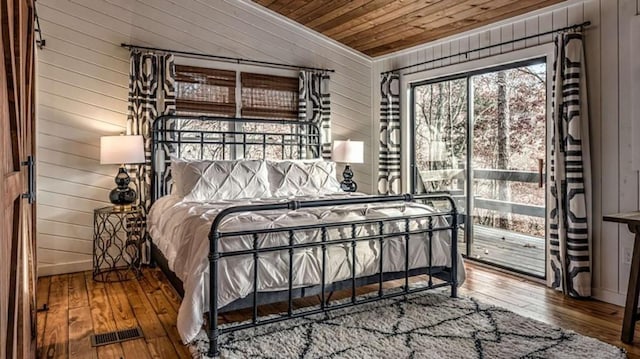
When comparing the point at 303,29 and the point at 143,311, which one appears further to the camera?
the point at 303,29

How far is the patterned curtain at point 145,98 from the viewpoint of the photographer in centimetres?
435

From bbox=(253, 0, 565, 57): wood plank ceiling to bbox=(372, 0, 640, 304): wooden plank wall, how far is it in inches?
16.1

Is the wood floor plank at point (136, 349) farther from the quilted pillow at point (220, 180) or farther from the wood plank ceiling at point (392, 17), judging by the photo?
the wood plank ceiling at point (392, 17)

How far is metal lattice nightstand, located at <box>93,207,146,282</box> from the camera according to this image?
433cm

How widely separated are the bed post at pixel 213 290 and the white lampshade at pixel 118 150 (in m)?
1.93

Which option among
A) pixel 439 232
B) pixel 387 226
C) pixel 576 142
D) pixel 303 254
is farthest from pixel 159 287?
pixel 576 142

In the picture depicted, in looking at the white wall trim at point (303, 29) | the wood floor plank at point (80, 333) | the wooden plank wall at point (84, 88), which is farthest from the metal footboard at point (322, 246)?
the white wall trim at point (303, 29)

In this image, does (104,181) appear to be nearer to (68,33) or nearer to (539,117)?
(68,33)

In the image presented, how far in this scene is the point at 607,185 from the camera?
351cm

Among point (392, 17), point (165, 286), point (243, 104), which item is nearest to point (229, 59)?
point (243, 104)

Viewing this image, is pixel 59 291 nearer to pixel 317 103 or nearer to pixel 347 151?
pixel 347 151

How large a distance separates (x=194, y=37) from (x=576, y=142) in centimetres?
377

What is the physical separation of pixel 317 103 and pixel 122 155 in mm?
2374

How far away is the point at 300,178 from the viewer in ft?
14.5
